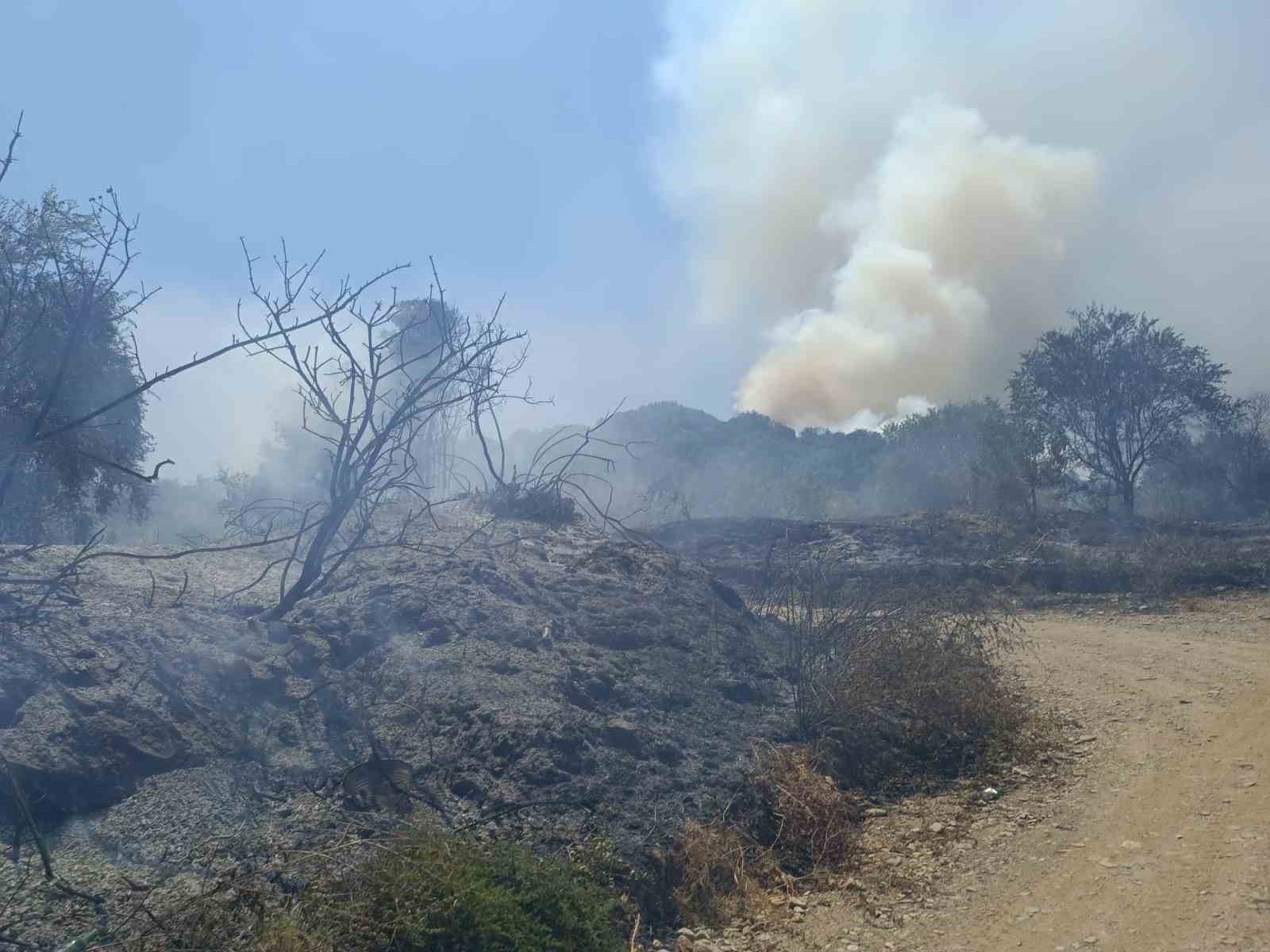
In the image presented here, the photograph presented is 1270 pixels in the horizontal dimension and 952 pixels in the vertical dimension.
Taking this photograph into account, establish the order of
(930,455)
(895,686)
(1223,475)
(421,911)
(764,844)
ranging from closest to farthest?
1. (421,911)
2. (764,844)
3. (895,686)
4. (1223,475)
5. (930,455)

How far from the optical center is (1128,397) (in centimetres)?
2650

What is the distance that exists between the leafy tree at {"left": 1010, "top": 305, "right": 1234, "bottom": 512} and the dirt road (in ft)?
65.2

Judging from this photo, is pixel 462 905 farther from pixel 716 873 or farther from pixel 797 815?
pixel 797 815

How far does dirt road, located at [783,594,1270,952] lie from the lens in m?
4.26

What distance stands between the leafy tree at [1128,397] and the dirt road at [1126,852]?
782 inches

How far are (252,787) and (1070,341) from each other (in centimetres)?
2700

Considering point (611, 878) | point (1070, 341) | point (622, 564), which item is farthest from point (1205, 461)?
point (611, 878)

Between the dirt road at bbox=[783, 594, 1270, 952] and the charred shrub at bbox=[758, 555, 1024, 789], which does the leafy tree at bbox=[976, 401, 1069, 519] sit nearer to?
the charred shrub at bbox=[758, 555, 1024, 789]

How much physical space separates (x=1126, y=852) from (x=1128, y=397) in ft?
80.3

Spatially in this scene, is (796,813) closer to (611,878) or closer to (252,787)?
(611,878)

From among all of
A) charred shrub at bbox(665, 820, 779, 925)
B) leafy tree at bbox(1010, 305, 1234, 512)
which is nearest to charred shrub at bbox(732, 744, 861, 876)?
charred shrub at bbox(665, 820, 779, 925)

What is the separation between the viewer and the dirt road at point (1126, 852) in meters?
4.26

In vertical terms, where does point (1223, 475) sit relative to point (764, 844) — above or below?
above

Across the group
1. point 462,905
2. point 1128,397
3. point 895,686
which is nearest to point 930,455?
point 1128,397
